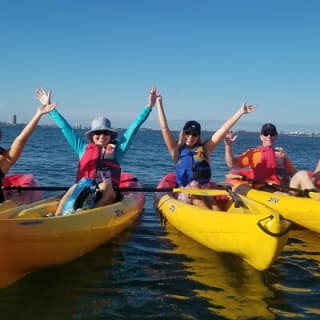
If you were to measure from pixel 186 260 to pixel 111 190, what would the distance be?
1.43 meters

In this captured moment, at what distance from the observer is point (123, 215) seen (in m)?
6.08

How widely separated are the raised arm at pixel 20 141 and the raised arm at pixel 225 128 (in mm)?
2534

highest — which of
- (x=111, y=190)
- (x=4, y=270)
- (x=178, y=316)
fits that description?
(x=111, y=190)

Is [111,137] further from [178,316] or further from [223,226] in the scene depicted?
[178,316]

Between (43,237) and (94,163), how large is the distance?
247 cm

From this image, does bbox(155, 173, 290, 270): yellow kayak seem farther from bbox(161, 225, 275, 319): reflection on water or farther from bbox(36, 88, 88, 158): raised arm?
bbox(36, 88, 88, 158): raised arm

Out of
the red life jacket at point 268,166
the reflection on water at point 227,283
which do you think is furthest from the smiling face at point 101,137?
the red life jacket at point 268,166

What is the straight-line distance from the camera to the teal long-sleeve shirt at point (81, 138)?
677cm

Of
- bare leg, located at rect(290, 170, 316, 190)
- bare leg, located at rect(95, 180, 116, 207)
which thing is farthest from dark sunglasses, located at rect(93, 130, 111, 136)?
bare leg, located at rect(290, 170, 316, 190)

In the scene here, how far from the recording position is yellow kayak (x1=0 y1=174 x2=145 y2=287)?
159 inches

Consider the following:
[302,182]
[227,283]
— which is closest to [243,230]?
[227,283]

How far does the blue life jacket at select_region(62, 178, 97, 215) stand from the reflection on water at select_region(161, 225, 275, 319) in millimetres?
1291

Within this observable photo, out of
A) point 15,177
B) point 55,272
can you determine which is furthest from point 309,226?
point 15,177

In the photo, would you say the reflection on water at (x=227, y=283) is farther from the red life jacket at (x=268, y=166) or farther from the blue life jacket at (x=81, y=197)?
the red life jacket at (x=268, y=166)
